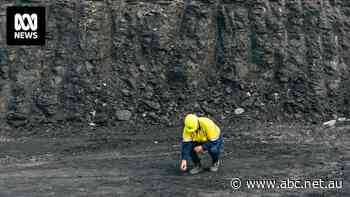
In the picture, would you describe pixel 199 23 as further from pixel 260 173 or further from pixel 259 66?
pixel 260 173

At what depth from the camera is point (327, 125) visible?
14.3 m

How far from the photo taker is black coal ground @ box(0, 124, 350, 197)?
9281 mm

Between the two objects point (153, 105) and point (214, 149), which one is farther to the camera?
point (153, 105)

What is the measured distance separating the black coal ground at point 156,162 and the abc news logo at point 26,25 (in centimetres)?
321

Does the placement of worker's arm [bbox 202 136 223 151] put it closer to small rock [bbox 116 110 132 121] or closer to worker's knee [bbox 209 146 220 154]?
worker's knee [bbox 209 146 220 154]

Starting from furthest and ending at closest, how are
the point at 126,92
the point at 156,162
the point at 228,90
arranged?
the point at 228,90 < the point at 126,92 < the point at 156,162

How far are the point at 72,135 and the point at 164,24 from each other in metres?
4.77

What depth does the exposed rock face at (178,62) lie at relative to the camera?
1482cm

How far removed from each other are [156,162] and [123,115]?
12.5ft

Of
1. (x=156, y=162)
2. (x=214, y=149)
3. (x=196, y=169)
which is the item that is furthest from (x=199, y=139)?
(x=156, y=162)

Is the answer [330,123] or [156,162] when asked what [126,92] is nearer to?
[156,162]

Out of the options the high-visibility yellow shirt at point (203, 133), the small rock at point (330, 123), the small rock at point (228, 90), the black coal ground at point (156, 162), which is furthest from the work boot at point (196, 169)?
the small rock at point (330, 123)

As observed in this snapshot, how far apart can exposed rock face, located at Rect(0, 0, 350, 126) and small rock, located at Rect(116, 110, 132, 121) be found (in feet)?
0.42

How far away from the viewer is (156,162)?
436 inches
